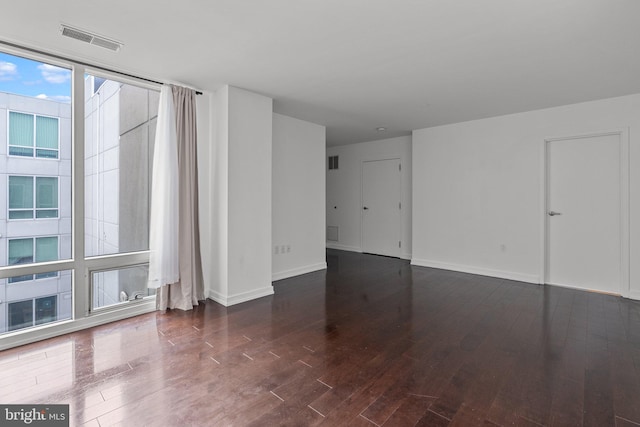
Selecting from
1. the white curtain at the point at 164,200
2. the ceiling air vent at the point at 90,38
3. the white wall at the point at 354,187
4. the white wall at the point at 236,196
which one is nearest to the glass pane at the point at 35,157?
the ceiling air vent at the point at 90,38

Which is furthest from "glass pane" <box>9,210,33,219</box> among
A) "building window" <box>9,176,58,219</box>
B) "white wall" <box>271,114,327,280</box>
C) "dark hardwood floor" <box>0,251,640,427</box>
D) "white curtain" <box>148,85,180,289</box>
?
"white wall" <box>271,114,327,280</box>

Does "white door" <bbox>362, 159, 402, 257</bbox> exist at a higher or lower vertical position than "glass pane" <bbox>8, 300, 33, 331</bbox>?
higher

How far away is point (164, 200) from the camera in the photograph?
332 centimetres

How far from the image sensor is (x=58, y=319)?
2852 mm

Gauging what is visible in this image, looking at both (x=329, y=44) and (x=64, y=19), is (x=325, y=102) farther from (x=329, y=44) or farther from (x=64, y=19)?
(x=64, y=19)

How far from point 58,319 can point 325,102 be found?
146 inches

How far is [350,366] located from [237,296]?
1.85 meters

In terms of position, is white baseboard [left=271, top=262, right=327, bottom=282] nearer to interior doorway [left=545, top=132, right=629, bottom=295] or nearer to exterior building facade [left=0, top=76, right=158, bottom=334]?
exterior building facade [left=0, top=76, right=158, bottom=334]

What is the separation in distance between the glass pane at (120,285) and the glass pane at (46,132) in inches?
50.3

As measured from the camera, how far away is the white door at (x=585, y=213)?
13.3 ft

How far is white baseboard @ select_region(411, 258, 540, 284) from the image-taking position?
4578 mm

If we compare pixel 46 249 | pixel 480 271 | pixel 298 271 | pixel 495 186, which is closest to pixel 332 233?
pixel 298 271

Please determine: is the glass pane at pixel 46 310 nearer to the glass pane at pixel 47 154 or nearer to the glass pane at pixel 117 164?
the glass pane at pixel 117 164

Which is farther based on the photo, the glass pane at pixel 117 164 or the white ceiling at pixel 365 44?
the glass pane at pixel 117 164
